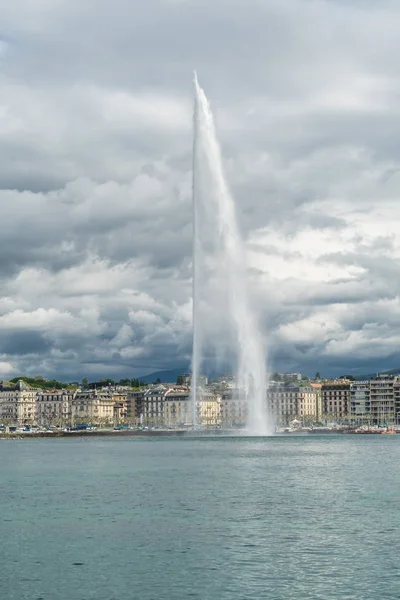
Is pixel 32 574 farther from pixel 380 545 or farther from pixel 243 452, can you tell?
pixel 243 452

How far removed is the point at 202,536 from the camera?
33.2 m

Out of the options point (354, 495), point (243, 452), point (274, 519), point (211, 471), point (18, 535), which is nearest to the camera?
point (18, 535)

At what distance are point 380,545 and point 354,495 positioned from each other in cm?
1525

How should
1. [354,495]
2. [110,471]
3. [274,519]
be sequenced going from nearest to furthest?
[274,519] → [354,495] → [110,471]

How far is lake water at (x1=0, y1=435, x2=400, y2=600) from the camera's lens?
83.1ft

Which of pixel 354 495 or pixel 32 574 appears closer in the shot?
pixel 32 574

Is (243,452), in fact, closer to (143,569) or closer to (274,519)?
(274,519)

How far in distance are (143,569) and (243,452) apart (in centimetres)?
5945

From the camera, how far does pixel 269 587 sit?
24984 millimetres

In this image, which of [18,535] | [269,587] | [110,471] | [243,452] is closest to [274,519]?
[18,535]

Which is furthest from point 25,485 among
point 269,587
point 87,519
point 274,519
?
point 269,587

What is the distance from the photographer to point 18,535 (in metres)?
34.5

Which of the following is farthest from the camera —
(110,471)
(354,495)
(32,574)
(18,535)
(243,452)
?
(243,452)

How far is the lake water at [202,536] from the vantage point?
25328 millimetres
